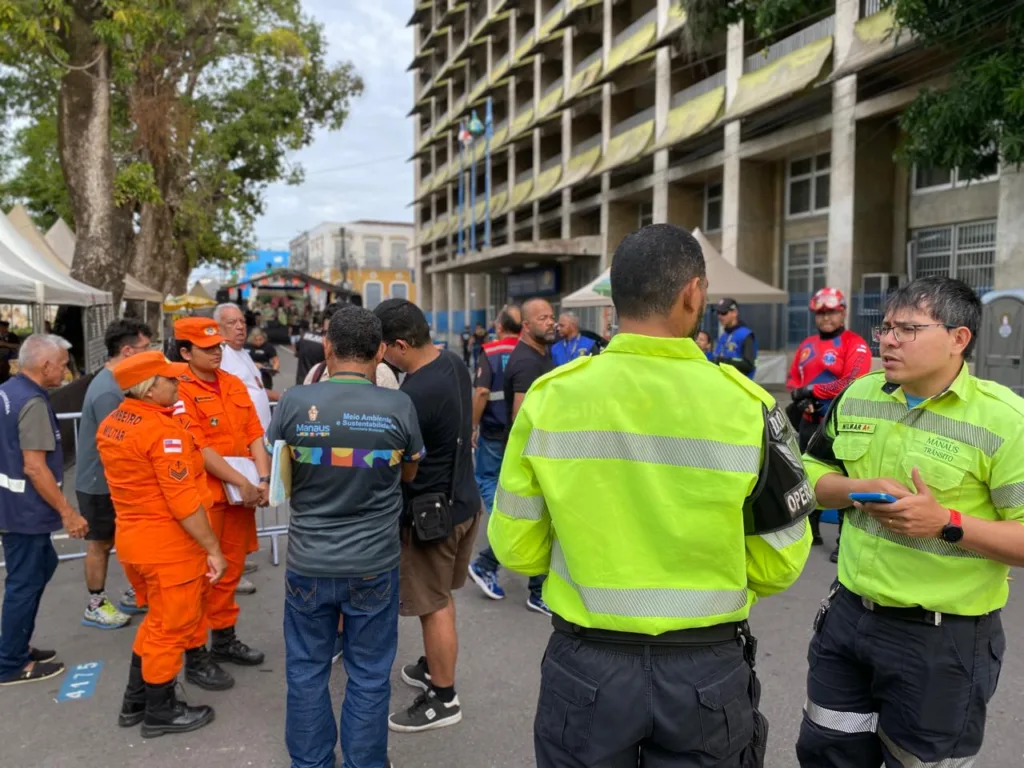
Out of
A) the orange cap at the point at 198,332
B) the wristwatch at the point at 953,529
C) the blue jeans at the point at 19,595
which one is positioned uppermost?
the orange cap at the point at 198,332

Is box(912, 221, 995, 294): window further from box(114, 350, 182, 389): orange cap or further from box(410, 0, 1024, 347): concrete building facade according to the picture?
box(114, 350, 182, 389): orange cap

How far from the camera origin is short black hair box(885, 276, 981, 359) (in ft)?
6.99

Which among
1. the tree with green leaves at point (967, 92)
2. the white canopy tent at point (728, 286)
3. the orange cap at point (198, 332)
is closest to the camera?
the orange cap at point (198, 332)

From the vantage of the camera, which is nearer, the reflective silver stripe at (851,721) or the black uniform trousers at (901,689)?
the black uniform trousers at (901,689)

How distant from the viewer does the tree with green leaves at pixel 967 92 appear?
777 centimetres

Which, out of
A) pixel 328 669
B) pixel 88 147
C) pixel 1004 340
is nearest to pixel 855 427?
pixel 328 669

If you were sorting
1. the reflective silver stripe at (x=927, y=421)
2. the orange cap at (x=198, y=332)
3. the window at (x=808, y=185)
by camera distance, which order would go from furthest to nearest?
the window at (x=808, y=185), the orange cap at (x=198, y=332), the reflective silver stripe at (x=927, y=421)

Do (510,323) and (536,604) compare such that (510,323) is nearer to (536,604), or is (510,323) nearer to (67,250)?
(536,604)

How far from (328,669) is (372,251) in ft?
278

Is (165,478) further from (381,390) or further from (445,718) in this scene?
(445,718)

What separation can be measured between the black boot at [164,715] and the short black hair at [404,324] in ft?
6.08

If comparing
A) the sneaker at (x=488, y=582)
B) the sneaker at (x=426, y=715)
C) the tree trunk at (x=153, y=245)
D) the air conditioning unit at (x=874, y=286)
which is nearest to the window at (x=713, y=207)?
the air conditioning unit at (x=874, y=286)

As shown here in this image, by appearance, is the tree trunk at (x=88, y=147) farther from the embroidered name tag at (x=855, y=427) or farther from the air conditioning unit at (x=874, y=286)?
the air conditioning unit at (x=874, y=286)

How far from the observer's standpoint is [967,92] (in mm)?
8109
